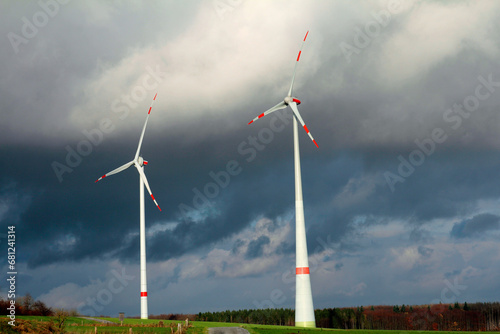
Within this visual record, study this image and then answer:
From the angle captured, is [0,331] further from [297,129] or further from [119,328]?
[297,129]

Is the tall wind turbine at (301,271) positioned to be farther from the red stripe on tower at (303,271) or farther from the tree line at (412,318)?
the tree line at (412,318)

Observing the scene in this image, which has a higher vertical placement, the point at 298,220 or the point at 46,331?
the point at 298,220

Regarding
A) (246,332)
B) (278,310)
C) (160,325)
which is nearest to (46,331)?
(160,325)

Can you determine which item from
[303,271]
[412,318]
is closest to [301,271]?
[303,271]

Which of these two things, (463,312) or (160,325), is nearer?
(160,325)

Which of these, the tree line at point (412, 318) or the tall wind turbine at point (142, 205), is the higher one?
the tall wind turbine at point (142, 205)

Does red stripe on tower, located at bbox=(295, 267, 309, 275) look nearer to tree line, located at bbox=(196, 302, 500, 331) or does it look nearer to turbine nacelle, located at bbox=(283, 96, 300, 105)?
turbine nacelle, located at bbox=(283, 96, 300, 105)

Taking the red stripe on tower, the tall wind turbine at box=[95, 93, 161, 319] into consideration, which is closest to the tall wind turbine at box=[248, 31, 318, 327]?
the red stripe on tower

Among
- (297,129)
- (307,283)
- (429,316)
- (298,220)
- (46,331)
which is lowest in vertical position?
(429,316)

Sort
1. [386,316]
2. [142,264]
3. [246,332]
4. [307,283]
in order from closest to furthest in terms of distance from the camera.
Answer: [246,332], [307,283], [142,264], [386,316]

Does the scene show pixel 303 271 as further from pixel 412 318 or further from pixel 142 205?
pixel 412 318

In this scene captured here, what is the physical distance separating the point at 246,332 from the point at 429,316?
101227 millimetres

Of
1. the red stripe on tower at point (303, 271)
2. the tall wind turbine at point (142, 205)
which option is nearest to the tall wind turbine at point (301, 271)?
the red stripe on tower at point (303, 271)

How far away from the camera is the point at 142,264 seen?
117 meters
